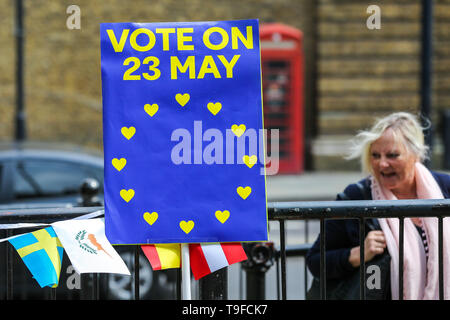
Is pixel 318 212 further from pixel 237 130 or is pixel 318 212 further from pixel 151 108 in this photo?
pixel 151 108

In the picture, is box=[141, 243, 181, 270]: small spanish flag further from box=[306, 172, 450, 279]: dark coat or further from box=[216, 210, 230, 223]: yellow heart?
box=[306, 172, 450, 279]: dark coat

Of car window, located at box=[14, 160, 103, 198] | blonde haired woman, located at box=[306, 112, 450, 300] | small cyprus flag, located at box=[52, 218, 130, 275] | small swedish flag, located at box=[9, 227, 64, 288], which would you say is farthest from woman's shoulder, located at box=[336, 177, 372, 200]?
car window, located at box=[14, 160, 103, 198]

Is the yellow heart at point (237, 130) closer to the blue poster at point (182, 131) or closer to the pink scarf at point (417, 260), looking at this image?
the blue poster at point (182, 131)

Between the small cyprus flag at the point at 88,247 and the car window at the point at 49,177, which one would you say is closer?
the small cyprus flag at the point at 88,247

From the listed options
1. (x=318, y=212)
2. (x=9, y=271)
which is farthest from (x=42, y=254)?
(x=318, y=212)

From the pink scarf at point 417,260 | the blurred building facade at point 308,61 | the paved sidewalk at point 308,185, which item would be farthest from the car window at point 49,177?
the blurred building facade at point 308,61

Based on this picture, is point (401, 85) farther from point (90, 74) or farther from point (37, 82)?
point (37, 82)

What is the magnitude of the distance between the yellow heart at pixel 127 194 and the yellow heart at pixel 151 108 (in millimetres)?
277

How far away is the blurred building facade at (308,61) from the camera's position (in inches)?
630

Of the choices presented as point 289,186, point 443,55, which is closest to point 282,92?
point 289,186

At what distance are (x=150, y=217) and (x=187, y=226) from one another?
0.13 meters

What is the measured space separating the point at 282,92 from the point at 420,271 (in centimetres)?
1257

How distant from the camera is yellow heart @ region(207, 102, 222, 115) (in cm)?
254

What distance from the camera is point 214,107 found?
2547 millimetres
